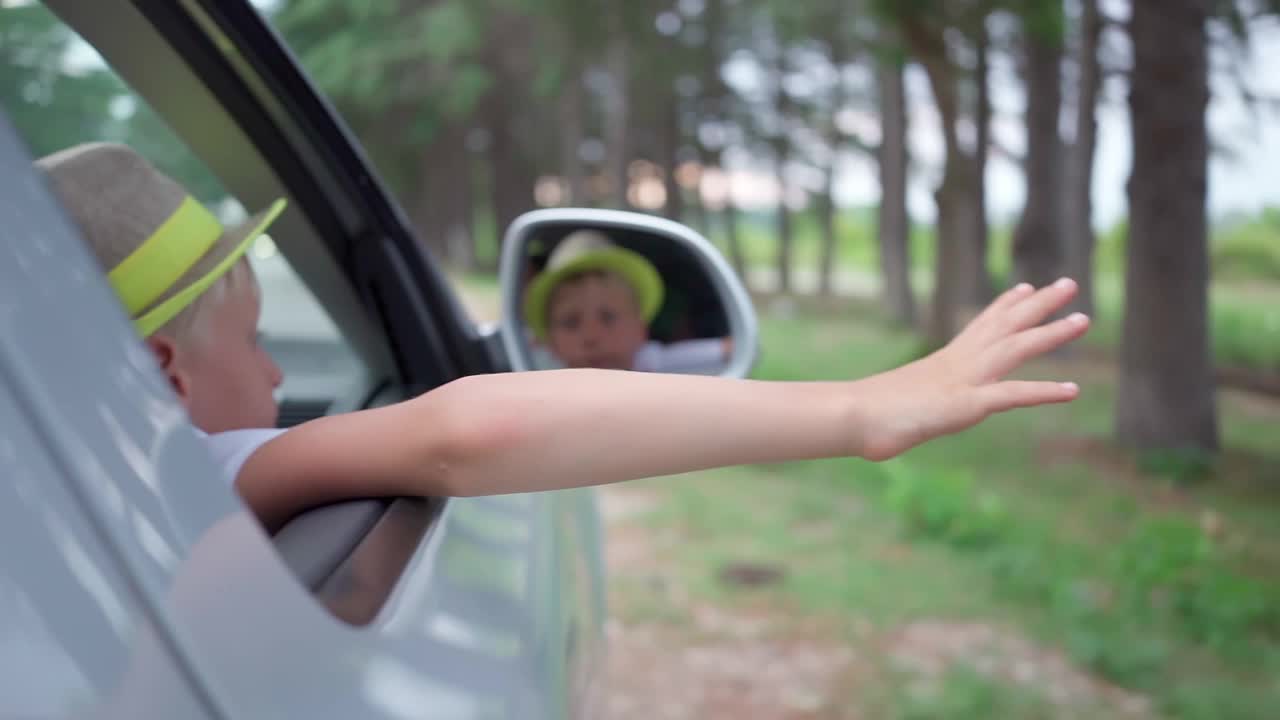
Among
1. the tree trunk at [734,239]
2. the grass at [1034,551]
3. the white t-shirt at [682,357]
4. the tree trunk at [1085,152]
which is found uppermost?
→ the white t-shirt at [682,357]

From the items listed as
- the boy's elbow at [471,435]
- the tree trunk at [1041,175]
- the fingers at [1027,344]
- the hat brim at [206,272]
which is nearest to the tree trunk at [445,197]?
the tree trunk at [1041,175]

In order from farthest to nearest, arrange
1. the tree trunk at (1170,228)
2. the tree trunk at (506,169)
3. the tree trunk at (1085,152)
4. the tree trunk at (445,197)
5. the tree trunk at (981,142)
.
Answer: the tree trunk at (445,197) → the tree trunk at (506,169) → the tree trunk at (981,142) → the tree trunk at (1085,152) → the tree trunk at (1170,228)

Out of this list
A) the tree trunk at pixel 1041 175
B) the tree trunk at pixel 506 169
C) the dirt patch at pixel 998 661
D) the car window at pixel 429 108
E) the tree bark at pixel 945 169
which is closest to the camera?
the dirt patch at pixel 998 661

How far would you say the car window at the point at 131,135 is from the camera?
2.03 m

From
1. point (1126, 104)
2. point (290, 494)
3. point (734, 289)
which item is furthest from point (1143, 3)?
point (290, 494)

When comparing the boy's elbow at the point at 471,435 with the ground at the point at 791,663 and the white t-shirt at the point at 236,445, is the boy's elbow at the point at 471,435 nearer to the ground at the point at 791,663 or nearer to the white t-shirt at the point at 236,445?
the white t-shirt at the point at 236,445

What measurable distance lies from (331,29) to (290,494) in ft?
65.1

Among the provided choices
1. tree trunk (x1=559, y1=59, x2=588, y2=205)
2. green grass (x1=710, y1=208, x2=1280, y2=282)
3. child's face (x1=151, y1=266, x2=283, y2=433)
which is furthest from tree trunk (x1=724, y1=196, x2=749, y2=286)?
child's face (x1=151, y1=266, x2=283, y2=433)

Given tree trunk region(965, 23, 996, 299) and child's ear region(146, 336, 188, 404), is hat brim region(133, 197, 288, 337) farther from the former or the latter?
tree trunk region(965, 23, 996, 299)

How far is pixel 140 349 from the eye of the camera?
0.93 metres

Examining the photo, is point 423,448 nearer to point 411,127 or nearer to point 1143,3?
point 1143,3

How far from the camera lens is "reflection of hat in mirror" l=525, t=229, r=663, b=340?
2.19m

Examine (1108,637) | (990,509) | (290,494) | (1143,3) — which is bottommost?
(990,509)

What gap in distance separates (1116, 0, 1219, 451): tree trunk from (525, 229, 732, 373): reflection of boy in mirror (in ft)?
20.8
